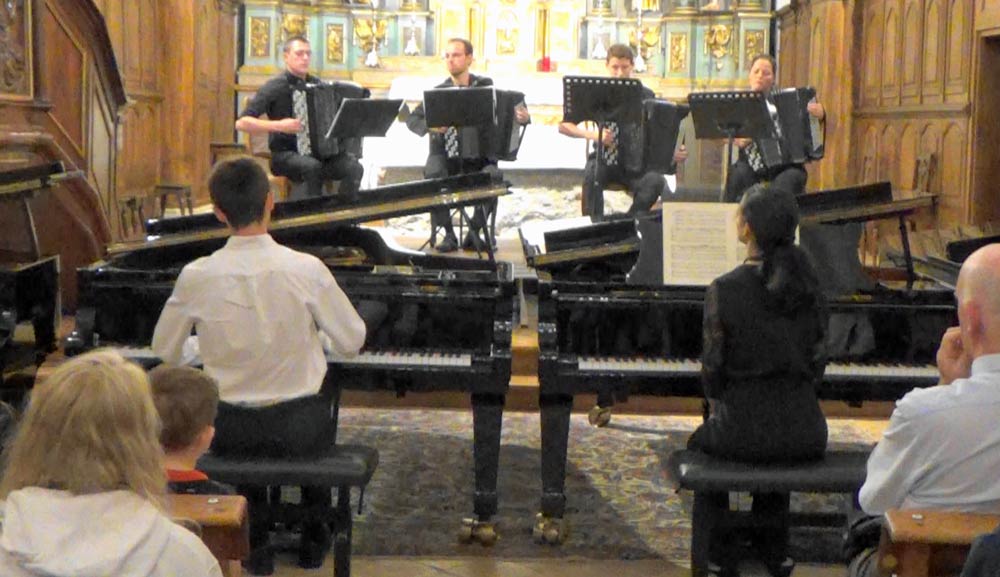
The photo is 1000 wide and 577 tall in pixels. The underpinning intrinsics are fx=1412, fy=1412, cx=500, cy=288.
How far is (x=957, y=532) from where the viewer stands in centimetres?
269

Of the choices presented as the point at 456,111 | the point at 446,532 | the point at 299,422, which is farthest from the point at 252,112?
the point at 299,422

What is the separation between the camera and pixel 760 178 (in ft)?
30.6

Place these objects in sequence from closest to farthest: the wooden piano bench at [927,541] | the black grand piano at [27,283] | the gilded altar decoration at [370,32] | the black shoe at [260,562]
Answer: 1. the wooden piano bench at [927,541]
2. the black shoe at [260,562]
3. the black grand piano at [27,283]
4. the gilded altar decoration at [370,32]

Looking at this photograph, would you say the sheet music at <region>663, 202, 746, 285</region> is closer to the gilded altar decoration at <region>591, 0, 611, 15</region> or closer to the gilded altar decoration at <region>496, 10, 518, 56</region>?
the gilded altar decoration at <region>496, 10, 518, 56</region>

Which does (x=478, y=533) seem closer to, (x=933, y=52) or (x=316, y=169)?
(x=316, y=169)

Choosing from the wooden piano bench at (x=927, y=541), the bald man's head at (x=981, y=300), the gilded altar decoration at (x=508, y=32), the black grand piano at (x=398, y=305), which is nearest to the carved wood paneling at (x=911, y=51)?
the gilded altar decoration at (x=508, y=32)

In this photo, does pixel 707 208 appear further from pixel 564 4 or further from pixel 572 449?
pixel 564 4

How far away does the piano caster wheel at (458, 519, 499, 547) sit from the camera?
502 cm

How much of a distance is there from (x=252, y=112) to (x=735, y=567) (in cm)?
561

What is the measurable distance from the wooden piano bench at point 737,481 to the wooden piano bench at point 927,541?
1.41m

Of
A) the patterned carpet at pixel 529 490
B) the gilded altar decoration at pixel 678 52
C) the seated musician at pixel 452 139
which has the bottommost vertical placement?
the patterned carpet at pixel 529 490

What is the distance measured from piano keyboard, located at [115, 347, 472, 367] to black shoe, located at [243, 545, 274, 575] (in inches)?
27.3

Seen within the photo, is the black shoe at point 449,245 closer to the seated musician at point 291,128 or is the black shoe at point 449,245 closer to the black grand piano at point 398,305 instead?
the seated musician at point 291,128

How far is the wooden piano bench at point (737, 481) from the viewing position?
13.8 ft
